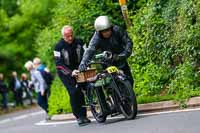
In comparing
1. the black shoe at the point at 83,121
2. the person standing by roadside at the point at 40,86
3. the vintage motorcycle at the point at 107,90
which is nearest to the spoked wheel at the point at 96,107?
the vintage motorcycle at the point at 107,90

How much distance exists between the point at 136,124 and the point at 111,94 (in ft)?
3.91

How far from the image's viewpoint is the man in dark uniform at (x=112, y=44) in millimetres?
12051

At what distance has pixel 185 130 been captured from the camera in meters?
9.53

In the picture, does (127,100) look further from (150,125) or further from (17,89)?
(17,89)

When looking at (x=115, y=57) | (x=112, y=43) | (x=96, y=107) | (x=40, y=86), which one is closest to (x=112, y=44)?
(x=112, y=43)

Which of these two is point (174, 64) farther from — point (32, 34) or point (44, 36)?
point (32, 34)

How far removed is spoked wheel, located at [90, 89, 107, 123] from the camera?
488 inches

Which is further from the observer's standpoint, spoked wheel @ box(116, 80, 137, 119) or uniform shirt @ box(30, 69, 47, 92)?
uniform shirt @ box(30, 69, 47, 92)

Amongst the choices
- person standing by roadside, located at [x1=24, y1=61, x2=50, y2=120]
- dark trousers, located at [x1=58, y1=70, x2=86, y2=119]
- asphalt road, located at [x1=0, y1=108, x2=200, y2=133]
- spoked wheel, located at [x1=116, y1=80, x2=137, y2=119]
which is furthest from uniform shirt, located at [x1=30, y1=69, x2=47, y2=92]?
spoked wheel, located at [x1=116, y1=80, x2=137, y2=119]

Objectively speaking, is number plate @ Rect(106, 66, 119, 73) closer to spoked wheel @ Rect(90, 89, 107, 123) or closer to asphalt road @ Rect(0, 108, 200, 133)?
spoked wheel @ Rect(90, 89, 107, 123)

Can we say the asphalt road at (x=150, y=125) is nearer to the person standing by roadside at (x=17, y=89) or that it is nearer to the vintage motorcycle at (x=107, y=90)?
the vintage motorcycle at (x=107, y=90)

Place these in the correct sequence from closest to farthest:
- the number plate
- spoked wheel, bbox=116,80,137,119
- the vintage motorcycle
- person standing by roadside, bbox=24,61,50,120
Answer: spoked wheel, bbox=116,80,137,119, the vintage motorcycle, the number plate, person standing by roadside, bbox=24,61,50,120

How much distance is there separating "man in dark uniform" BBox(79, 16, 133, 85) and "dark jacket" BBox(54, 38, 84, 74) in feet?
1.96

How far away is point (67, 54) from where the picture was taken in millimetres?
12766
